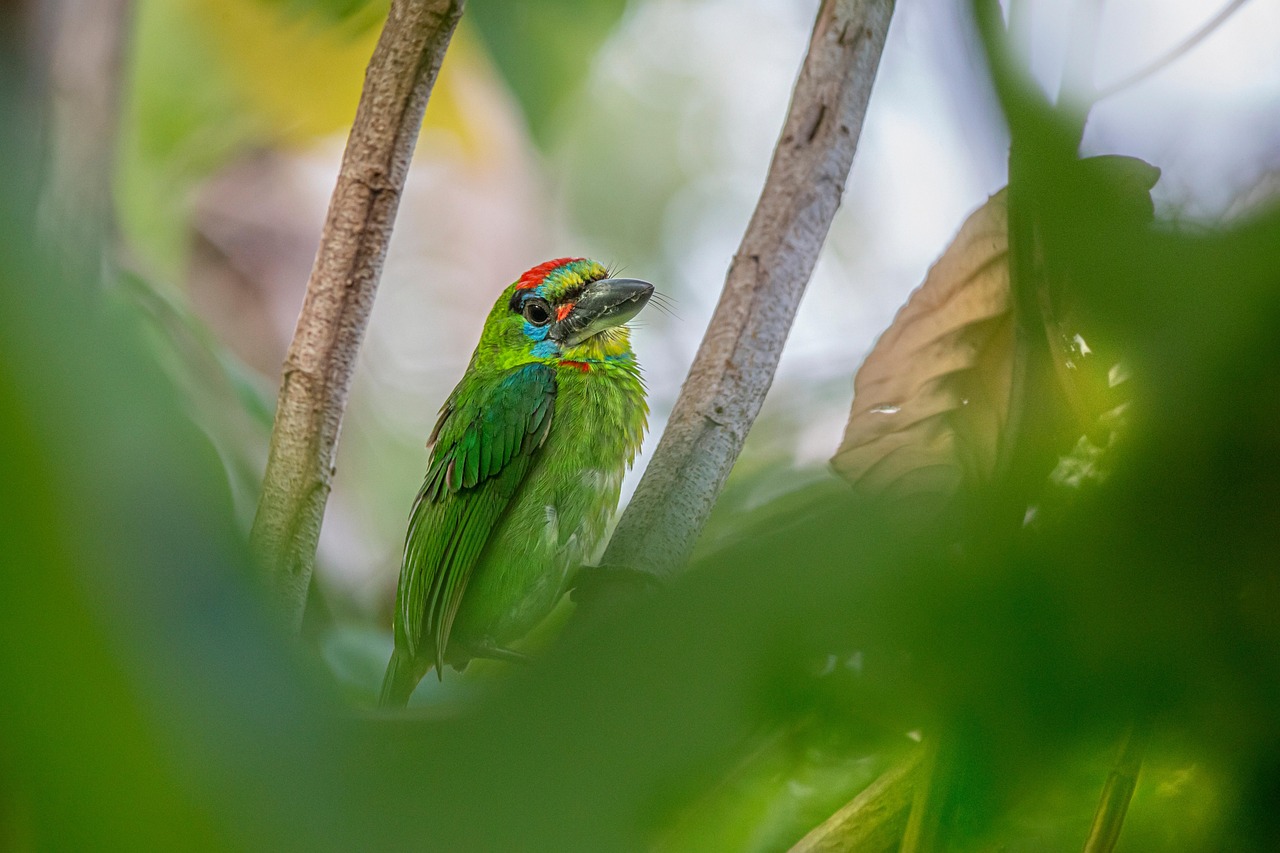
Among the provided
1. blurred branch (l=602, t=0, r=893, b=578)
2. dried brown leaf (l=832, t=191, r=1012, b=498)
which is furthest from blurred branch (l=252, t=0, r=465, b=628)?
dried brown leaf (l=832, t=191, r=1012, b=498)

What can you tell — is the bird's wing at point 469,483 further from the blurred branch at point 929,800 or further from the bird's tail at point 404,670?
the blurred branch at point 929,800

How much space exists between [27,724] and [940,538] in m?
0.25

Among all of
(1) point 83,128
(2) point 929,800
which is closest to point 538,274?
(1) point 83,128

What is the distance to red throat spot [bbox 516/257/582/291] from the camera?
1944mm

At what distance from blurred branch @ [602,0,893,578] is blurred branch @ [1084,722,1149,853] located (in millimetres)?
669

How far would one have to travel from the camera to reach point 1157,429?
0.30 metres

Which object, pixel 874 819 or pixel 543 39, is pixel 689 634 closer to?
pixel 874 819

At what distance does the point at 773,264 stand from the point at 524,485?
79 cm

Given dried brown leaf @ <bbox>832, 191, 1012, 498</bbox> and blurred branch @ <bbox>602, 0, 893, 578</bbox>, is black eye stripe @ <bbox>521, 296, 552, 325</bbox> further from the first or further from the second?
dried brown leaf @ <bbox>832, 191, 1012, 498</bbox>

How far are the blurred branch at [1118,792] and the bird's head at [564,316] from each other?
59.2 inches

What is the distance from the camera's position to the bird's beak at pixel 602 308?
1.84 meters

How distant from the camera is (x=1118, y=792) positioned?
0.39 meters

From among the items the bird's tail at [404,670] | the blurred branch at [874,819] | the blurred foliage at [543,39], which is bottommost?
the blurred branch at [874,819]

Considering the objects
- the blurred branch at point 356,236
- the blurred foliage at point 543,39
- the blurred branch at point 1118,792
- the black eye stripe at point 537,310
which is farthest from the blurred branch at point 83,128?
the black eye stripe at point 537,310
